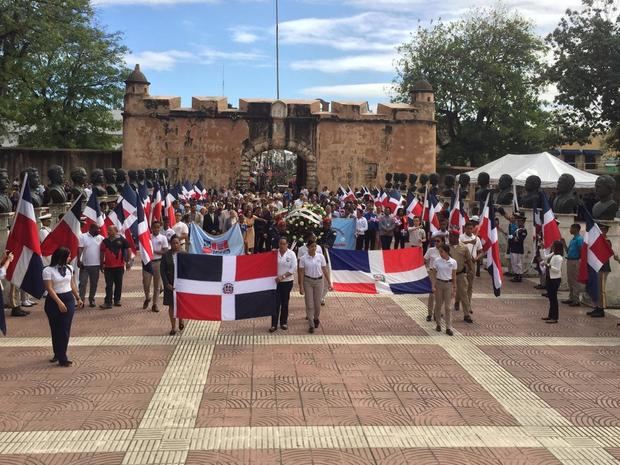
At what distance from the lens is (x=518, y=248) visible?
14.6 m

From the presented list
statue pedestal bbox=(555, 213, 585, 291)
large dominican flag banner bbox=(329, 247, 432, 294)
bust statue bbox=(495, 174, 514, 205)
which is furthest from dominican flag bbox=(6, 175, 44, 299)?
bust statue bbox=(495, 174, 514, 205)

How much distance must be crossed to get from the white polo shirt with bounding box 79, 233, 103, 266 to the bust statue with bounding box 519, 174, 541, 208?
366 inches

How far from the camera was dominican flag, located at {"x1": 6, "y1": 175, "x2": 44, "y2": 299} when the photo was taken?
8.45 m

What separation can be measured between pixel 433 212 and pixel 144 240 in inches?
279

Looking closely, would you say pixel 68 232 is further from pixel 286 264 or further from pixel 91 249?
pixel 286 264

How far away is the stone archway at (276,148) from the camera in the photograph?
3217 cm

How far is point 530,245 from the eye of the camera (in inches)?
603

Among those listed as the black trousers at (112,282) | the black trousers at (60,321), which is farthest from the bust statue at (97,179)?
the black trousers at (60,321)

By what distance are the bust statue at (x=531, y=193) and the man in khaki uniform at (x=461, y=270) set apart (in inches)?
178

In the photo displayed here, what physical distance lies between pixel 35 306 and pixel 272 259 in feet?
14.8

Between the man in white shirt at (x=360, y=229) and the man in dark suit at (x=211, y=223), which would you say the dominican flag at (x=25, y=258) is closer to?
the man in dark suit at (x=211, y=223)

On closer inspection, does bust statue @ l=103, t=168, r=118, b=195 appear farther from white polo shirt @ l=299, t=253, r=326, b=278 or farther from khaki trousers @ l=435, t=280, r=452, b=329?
khaki trousers @ l=435, t=280, r=452, b=329

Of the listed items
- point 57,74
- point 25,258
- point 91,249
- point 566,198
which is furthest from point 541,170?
point 57,74

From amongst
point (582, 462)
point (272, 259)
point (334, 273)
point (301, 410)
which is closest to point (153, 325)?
point (272, 259)
